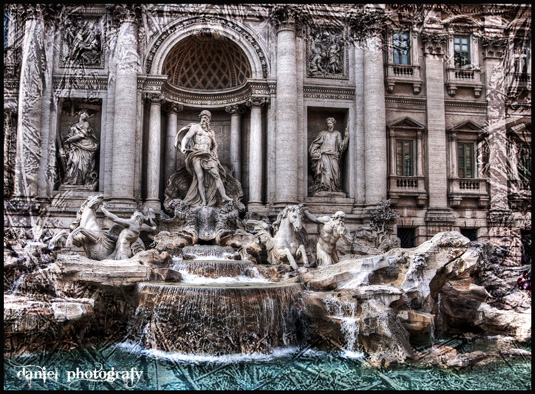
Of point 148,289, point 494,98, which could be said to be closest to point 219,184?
point 148,289

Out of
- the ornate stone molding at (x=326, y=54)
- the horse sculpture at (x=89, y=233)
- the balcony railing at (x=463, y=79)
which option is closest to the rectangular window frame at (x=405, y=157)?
the balcony railing at (x=463, y=79)

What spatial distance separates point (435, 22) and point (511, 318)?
35.2 ft

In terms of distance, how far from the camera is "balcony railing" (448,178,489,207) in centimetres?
1641

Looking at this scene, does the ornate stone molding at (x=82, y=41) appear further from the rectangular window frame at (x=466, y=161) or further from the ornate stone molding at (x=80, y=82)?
the rectangular window frame at (x=466, y=161)

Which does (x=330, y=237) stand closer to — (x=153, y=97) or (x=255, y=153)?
(x=255, y=153)

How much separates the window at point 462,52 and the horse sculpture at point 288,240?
894 centimetres

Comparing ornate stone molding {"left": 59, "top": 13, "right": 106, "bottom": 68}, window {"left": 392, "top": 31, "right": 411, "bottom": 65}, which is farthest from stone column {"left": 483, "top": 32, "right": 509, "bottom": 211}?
ornate stone molding {"left": 59, "top": 13, "right": 106, "bottom": 68}

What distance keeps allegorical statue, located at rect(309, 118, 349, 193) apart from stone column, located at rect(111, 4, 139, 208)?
238 inches

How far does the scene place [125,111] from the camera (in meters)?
14.9

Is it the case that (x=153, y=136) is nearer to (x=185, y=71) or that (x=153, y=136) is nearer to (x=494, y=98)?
(x=185, y=71)

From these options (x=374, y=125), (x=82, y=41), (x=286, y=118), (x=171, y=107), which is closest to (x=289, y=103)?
(x=286, y=118)

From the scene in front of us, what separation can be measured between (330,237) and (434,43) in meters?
9.25

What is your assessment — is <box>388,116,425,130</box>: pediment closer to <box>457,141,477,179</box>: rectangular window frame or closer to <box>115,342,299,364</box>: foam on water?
<box>457,141,477,179</box>: rectangular window frame

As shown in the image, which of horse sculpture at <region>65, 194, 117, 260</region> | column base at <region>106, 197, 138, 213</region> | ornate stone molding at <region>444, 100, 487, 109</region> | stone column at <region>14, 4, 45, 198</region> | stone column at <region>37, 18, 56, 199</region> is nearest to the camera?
horse sculpture at <region>65, 194, 117, 260</region>
